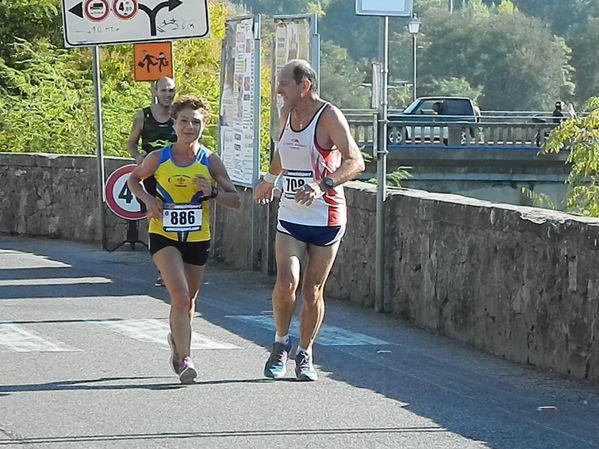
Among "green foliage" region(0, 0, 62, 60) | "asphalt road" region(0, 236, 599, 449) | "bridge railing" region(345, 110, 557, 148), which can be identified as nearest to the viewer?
"asphalt road" region(0, 236, 599, 449)

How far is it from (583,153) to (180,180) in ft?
27.5

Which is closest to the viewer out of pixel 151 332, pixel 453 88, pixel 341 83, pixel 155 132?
pixel 151 332

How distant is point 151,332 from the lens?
11258 millimetres

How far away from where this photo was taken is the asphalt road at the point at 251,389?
296 inches

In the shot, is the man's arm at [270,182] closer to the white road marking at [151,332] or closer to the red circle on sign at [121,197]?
the white road marking at [151,332]

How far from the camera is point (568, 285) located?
957cm

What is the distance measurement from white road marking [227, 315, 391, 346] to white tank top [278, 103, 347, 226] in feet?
6.10

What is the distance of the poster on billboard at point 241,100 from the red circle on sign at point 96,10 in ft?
5.89

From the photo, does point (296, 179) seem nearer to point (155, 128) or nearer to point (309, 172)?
point (309, 172)

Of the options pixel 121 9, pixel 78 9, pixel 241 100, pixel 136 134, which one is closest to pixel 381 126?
pixel 136 134

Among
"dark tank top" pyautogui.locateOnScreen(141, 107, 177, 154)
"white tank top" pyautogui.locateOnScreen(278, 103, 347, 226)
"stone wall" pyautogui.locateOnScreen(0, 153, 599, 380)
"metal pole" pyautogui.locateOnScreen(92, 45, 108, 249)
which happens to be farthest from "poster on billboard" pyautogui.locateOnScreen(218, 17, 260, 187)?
"white tank top" pyautogui.locateOnScreen(278, 103, 347, 226)

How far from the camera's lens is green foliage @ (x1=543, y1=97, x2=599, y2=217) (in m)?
16.6

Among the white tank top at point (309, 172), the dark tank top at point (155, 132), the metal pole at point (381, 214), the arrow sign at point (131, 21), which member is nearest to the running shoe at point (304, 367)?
the white tank top at point (309, 172)

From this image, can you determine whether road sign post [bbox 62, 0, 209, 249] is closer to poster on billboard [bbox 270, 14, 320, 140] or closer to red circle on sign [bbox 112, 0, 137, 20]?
red circle on sign [bbox 112, 0, 137, 20]
